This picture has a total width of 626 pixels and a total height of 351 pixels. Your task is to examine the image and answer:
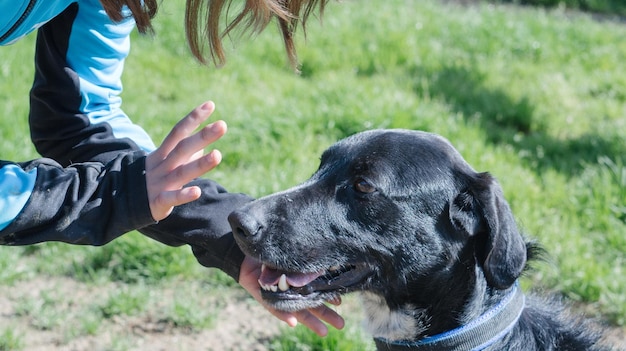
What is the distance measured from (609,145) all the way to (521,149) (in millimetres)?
608

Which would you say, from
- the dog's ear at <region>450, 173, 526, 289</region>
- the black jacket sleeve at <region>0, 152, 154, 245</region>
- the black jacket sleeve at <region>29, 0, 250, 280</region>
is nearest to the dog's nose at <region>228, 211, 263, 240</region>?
the black jacket sleeve at <region>29, 0, 250, 280</region>

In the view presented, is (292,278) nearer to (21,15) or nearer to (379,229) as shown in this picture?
(379,229)

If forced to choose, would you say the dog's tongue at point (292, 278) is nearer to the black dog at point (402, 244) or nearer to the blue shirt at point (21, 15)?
the black dog at point (402, 244)

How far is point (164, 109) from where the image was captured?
6086mm

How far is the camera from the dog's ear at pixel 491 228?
2658 mm

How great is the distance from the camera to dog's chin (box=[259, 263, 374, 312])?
284cm

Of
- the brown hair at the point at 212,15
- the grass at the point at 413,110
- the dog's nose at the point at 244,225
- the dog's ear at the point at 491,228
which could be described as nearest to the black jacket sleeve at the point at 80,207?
the dog's nose at the point at 244,225

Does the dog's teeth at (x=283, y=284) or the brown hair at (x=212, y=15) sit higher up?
the brown hair at (x=212, y=15)

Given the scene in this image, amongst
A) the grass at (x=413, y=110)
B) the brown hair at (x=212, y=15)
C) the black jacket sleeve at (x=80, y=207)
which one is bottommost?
the grass at (x=413, y=110)

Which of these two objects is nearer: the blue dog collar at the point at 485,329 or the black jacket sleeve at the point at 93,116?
the blue dog collar at the point at 485,329

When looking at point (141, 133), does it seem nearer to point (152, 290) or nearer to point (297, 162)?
point (152, 290)

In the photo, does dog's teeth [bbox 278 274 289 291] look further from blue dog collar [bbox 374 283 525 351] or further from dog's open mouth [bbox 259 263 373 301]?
blue dog collar [bbox 374 283 525 351]

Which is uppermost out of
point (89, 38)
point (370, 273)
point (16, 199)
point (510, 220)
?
point (89, 38)

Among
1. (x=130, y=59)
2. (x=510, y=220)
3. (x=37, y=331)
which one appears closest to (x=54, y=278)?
(x=37, y=331)
